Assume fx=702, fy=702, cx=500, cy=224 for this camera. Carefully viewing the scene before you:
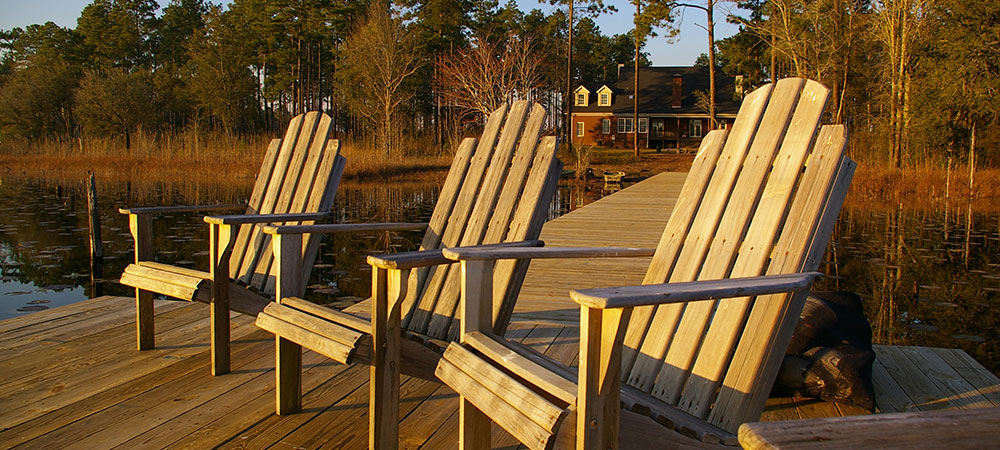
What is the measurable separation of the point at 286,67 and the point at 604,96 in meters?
16.7

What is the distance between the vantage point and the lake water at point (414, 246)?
15.9ft

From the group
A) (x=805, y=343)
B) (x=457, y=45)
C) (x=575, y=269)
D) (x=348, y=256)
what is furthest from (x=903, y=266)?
(x=457, y=45)

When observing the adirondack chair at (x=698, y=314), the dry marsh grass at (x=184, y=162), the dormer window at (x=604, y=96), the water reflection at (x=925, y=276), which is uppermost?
the dormer window at (x=604, y=96)

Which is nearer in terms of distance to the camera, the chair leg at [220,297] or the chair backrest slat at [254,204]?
the chair leg at [220,297]

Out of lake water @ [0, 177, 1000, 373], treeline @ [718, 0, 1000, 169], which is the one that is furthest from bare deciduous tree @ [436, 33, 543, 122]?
lake water @ [0, 177, 1000, 373]

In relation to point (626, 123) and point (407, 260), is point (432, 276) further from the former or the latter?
point (626, 123)

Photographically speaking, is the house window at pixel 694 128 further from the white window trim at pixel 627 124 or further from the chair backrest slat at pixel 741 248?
the chair backrest slat at pixel 741 248

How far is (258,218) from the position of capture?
9.83 ft

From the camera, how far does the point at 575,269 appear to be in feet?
17.1

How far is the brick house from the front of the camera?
34.8 metres

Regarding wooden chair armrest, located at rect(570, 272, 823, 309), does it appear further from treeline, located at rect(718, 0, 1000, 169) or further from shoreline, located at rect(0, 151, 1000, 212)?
treeline, located at rect(718, 0, 1000, 169)

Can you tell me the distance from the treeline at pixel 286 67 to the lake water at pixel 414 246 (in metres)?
10.8

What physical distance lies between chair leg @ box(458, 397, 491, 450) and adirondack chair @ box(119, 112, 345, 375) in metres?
1.07

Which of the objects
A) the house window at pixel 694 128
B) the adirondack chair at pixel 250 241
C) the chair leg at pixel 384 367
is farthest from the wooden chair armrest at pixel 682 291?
the house window at pixel 694 128
